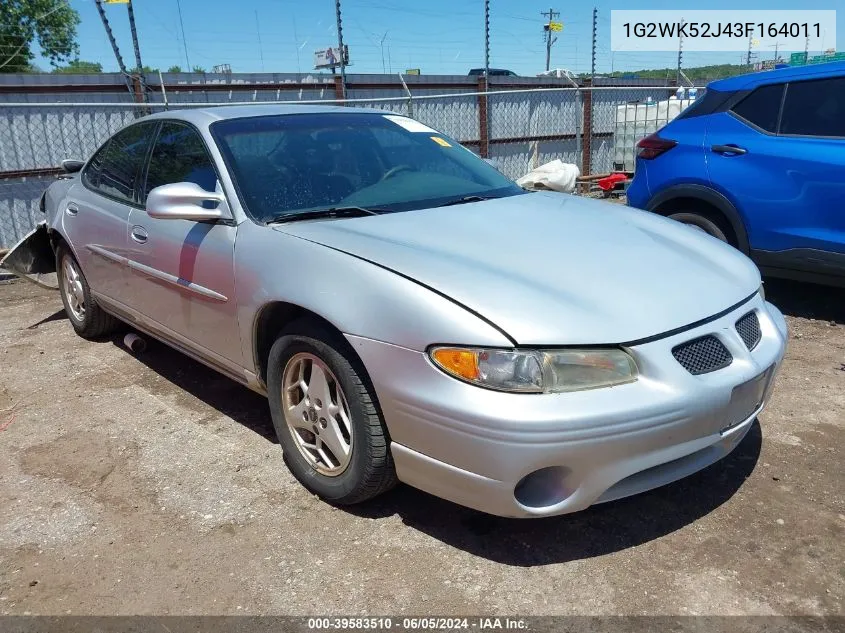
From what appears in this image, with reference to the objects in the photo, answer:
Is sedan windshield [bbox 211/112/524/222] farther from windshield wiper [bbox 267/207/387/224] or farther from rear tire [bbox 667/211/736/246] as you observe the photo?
rear tire [bbox 667/211/736/246]

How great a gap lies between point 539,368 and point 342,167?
1.70 metres

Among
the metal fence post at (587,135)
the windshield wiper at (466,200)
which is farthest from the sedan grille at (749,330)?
the metal fence post at (587,135)

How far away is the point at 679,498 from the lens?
111 inches

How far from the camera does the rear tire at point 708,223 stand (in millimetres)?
5219

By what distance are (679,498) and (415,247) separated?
1.44 m

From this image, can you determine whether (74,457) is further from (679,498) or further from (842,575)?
(842,575)

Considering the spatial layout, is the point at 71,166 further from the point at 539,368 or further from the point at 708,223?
the point at 708,223

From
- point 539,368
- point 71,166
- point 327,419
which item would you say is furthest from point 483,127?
point 539,368

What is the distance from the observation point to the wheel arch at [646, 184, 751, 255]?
503 cm

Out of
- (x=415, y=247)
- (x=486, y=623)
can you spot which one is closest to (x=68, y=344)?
(x=415, y=247)

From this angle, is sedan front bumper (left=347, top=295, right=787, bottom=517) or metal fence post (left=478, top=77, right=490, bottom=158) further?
metal fence post (left=478, top=77, right=490, bottom=158)

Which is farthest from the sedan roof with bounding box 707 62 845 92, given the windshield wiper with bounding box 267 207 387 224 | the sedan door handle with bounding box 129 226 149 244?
the sedan door handle with bounding box 129 226 149 244

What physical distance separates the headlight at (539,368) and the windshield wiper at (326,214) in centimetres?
108

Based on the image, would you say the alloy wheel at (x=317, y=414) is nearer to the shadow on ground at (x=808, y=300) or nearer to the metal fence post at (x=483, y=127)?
the shadow on ground at (x=808, y=300)
